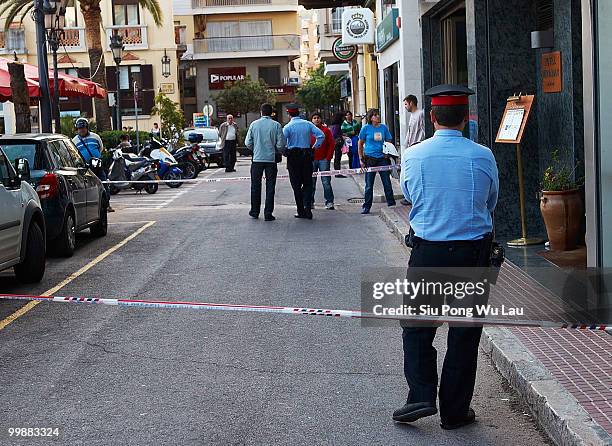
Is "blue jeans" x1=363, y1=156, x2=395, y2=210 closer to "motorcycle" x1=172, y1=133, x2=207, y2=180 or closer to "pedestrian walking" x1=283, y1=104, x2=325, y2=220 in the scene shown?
"pedestrian walking" x1=283, y1=104, x2=325, y2=220

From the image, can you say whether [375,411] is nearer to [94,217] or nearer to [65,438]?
[65,438]

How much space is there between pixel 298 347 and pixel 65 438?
2.54 m

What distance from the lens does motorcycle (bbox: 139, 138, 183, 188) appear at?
27984mm

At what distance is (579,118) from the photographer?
38.5 ft

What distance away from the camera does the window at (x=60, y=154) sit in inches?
550

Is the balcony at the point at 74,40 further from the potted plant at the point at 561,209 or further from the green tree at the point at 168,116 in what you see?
the potted plant at the point at 561,209

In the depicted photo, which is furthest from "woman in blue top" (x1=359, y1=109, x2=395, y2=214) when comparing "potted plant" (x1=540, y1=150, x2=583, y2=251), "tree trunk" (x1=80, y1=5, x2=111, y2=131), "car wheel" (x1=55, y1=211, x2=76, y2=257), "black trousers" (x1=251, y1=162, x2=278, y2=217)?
"tree trunk" (x1=80, y1=5, x2=111, y2=131)

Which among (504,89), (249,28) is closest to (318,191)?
(504,89)

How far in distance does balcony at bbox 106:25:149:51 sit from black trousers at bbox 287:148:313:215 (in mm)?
46758

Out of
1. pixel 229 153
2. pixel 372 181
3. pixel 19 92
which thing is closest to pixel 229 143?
pixel 229 153

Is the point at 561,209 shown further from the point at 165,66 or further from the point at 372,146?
the point at 165,66

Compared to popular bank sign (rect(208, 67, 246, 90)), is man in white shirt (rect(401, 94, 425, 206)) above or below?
below

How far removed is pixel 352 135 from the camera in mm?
29109

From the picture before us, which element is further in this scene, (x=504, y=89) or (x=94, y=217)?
(x=94, y=217)
